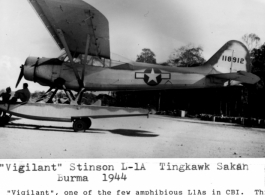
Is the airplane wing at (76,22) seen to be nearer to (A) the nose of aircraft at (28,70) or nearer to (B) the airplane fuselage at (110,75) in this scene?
(B) the airplane fuselage at (110,75)

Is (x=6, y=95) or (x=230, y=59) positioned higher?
(x=230, y=59)

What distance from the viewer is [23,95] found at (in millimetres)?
5688

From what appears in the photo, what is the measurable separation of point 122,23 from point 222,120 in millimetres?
10102

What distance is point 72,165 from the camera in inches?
138

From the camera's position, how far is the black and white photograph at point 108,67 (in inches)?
174

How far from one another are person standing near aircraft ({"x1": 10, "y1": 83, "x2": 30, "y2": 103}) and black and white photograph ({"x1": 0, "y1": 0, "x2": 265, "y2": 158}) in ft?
0.08

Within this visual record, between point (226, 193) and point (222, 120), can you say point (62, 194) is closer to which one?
point (226, 193)

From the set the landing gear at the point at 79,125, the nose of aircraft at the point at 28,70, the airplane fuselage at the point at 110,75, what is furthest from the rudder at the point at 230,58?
the nose of aircraft at the point at 28,70

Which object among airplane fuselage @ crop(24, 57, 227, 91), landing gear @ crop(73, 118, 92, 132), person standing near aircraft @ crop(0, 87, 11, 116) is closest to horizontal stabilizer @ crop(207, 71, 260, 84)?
airplane fuselage @ crop(24, 57, 227, 91)

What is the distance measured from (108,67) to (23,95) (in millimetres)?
2434

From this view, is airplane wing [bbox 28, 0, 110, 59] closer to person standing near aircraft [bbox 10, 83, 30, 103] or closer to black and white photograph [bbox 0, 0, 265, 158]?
black and white photograph [bbox 0, 0, 265, 158]

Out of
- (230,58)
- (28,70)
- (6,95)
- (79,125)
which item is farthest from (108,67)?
(230,58)

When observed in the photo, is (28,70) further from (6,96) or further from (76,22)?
(76,22)

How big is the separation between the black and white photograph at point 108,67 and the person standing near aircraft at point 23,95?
0.02m
